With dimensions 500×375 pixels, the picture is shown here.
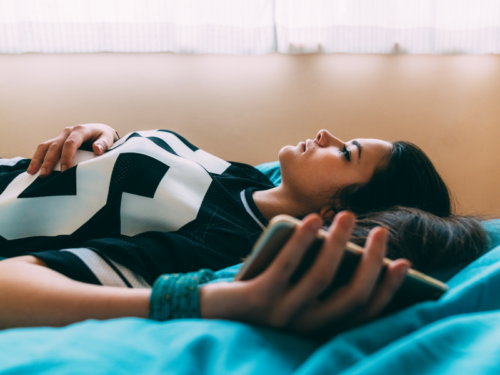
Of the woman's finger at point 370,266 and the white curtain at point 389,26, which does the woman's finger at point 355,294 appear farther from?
the white curtain at point 389,26

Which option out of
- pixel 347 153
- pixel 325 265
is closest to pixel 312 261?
pixel 325 265

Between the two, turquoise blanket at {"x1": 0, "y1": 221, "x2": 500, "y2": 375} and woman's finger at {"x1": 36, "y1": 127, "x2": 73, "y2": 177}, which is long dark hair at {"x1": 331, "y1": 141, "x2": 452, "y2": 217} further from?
woman's finger at {"x1": 36, "y1": 127, "x2": 73, "y2": 177}

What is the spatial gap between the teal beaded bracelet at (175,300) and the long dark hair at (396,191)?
0.59m


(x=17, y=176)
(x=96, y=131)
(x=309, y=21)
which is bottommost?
(x=17, y=176)

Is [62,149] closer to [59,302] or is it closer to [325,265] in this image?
[59,302]

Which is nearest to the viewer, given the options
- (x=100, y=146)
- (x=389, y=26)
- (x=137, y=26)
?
(x=100, y=146)

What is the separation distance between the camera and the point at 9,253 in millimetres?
665

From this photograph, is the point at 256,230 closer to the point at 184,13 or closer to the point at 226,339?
the point at 226,339

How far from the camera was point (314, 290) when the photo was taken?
33 cm

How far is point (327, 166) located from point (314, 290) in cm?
60

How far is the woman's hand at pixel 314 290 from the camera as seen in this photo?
0.31 m

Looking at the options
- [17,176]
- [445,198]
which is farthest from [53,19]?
[445,198]

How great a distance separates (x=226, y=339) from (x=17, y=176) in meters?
0.78

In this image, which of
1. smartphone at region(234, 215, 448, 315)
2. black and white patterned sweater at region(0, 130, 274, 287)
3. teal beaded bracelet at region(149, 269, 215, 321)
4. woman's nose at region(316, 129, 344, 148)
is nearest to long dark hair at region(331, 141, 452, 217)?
woman's nose at region(316, 129, 344, 148)
